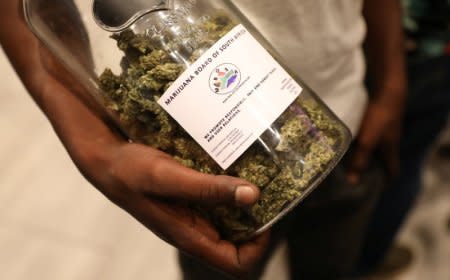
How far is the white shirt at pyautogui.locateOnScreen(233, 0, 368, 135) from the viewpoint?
17.5 inches

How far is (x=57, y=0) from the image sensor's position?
15.3 inches

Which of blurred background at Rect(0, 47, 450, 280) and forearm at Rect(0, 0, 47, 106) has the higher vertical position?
forearm at Rect(0, 0, 47, 106)

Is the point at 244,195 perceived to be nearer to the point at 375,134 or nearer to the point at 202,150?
the point at 202,150

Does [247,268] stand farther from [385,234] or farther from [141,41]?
[385,234]

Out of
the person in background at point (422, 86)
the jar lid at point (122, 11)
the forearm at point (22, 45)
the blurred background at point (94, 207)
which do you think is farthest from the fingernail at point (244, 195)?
the person in background at point (422, 86)

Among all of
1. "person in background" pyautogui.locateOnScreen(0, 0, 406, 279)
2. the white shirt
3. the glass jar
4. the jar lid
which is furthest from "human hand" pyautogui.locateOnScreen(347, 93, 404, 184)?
the jar lid

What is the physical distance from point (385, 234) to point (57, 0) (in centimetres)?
89

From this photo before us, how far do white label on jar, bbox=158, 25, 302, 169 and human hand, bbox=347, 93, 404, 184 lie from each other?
38cm

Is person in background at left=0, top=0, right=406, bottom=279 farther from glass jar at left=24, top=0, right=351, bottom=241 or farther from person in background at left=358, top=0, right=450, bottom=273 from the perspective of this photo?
person in background at left=358, top=0, right=450, bottom=273

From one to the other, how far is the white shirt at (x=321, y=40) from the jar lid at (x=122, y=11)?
4.7 inches

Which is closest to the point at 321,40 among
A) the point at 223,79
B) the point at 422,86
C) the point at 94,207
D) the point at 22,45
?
the point at 223,79

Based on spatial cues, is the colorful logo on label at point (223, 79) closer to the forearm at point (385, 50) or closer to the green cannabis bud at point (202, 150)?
the green cannabis bud at point (202, 150)

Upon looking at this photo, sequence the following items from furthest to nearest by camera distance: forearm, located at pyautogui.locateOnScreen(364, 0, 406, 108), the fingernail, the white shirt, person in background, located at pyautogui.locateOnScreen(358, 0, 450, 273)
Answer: person in background, located at pyautogui.locateOnScreen(358, 0, 450, 273) < forearm, located at pyautogui.locateOnScreen(364, 0, 406, 108) < the white shirt < the fingernail

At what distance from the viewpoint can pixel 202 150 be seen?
1.15 ft
